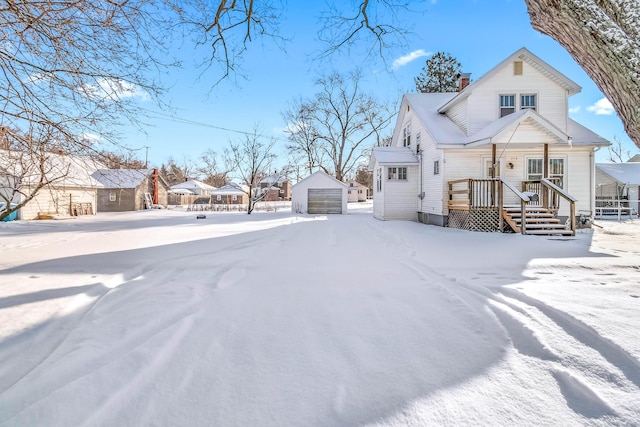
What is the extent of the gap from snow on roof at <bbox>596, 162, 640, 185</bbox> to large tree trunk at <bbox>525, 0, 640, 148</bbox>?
2906 centimetres

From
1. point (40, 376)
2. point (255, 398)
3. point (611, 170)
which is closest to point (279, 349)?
point (255, 398)

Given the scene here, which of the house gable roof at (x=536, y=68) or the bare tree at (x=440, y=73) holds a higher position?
the bare tree at (x=440, y=73)

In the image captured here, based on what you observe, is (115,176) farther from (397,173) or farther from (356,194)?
(356,194)

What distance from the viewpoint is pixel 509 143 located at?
11773 mm

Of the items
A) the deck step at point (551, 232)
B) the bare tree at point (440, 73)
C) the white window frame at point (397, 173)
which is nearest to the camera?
the deck step at point (551, 232)

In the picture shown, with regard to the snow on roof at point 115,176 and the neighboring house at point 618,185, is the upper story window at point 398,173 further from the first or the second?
the neighboring house at point 618,185

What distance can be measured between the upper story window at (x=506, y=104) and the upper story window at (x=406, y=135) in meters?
5.13

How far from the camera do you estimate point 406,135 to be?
18500mm

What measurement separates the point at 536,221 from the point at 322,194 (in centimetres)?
1519

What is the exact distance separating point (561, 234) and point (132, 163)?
447 inches

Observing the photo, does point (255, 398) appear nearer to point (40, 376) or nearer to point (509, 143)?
point (40, 376)

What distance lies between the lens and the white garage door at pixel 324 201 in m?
24.1

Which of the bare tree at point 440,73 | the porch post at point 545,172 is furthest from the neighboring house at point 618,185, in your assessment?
the porch post at point 545,172

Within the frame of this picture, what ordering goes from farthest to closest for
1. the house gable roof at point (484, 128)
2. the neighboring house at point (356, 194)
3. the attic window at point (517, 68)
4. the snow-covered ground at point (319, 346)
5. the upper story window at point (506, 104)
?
the neighboring house at point (356, 194), the upper story window at point (506, 104), the attic window at point (517, 68), the house gable roof at point (484, 128), the snow-covered ground at point (319, 346)
